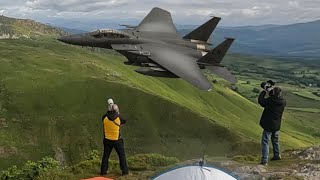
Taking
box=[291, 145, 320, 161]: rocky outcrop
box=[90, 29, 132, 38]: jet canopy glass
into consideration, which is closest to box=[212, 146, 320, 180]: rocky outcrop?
box=[291, 145, 320, 161]: rocky outcrop

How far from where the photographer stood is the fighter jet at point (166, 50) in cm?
3020

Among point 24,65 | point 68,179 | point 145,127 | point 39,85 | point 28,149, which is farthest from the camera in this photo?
point 24,65

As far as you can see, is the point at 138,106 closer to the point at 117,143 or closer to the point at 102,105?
the point at 102,105

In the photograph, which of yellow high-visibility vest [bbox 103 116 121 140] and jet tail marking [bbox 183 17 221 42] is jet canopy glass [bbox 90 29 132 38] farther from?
yellow high-visibility vest [bbox 103 116 121 140]

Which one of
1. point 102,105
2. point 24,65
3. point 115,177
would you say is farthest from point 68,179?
point 24,65

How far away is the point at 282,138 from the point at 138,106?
63.3 meters

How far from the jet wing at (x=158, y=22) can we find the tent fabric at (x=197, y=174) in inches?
812

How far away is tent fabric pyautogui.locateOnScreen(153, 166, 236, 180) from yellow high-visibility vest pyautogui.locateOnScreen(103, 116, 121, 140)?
12.7 feet

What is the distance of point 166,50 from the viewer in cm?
3244

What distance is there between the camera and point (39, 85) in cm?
13588

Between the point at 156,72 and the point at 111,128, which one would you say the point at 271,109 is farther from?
the point at 156,72

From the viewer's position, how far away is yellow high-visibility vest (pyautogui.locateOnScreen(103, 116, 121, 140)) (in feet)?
66.7

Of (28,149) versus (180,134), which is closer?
(28,149)

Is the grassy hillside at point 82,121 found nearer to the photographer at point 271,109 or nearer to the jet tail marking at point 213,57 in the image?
the jet tail marking at point 213,57
